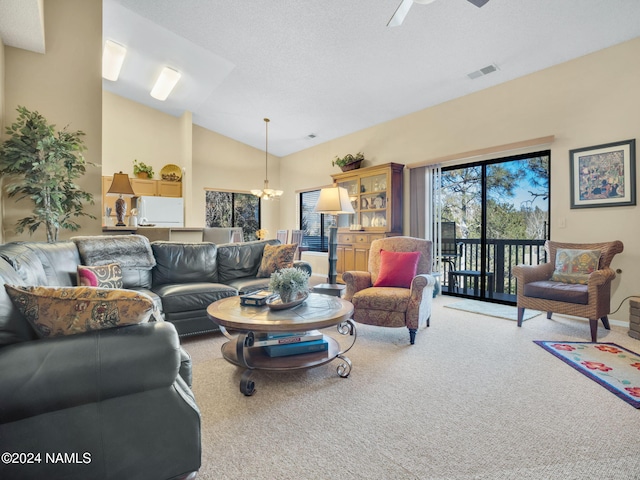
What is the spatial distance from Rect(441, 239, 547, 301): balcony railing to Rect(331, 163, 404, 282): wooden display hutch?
1052mm

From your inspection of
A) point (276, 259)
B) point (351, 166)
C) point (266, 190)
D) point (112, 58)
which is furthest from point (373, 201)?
point (112, 58)

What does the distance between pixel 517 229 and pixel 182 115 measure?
21.8 feet

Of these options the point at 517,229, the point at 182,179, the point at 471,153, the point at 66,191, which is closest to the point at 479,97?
the point at 471,153

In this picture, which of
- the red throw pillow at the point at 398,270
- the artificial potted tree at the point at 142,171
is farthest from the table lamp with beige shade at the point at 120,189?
the red throw pillow at the point at 398,270

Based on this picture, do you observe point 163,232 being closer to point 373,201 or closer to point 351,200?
point 351,200

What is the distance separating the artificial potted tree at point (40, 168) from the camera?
3148mm

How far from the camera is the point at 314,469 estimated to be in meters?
1.35

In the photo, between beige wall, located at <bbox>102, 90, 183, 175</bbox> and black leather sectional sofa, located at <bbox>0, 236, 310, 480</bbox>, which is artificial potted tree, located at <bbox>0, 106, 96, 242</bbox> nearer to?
black leather sectional sofa, located at <bbox>0, 236, 310, 480</bbox>

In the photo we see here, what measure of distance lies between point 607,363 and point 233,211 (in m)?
7.09

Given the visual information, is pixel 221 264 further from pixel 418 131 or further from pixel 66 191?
pixel 418 131

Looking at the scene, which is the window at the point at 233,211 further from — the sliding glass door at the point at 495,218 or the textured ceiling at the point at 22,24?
the sliding glass door at the point at 495,218

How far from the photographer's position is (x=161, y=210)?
6.39 m

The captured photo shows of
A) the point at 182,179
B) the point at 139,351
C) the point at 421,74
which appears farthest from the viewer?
the point at 182,179

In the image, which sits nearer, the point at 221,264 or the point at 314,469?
the point at 314,469
